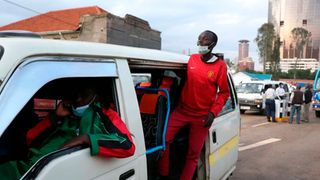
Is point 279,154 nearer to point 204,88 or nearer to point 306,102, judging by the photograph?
point 204,88

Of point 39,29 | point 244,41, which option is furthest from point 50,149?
point 244,41

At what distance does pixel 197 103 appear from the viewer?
3.58 meters

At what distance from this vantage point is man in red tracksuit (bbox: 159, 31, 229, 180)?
3.54 metres

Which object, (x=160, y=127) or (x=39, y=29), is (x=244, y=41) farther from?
(x=160, y=127)

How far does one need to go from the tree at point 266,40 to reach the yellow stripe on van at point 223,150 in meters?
56.0

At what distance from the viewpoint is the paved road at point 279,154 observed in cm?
615

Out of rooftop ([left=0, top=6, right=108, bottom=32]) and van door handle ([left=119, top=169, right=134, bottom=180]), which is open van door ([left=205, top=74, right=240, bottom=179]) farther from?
rooftop ([left=0, top=6, right=108, bottom=32])

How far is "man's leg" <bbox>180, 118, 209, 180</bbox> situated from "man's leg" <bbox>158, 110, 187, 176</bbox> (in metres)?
0.17

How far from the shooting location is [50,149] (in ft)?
6.86

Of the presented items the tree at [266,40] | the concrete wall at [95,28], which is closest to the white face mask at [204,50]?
the concrete wall at [95,28]

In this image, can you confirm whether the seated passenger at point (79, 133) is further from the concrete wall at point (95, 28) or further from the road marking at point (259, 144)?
the concrete wall at point (95, 28)

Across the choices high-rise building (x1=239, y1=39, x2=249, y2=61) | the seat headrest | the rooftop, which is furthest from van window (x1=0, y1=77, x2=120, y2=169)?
high-rise building (x1=239, y1=39, x2=249, y2=61)

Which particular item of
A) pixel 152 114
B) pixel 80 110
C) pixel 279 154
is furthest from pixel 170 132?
pixel 279 154

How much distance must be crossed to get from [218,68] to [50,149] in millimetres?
2079
